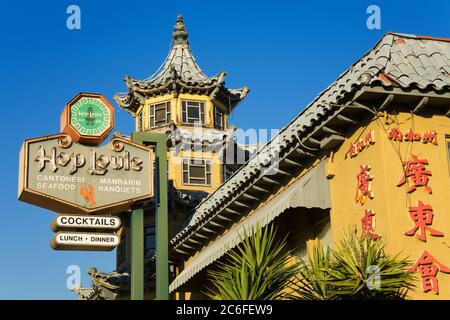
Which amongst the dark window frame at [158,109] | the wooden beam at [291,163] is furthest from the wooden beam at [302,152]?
the dark window frame at [158,109]

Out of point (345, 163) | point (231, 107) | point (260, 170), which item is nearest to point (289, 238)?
point (260, 170)

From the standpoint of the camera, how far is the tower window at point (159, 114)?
3759 centimetres

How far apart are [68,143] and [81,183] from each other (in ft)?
2.81

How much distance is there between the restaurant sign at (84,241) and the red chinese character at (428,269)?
16.9 feet

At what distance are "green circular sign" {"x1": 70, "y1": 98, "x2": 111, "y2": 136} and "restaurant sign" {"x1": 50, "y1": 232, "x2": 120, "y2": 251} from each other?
2006 millimetres

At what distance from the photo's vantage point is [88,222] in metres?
13.9

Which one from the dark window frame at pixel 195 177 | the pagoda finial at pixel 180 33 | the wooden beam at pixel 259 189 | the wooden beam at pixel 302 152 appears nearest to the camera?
the wooden beam at pixel 302 152

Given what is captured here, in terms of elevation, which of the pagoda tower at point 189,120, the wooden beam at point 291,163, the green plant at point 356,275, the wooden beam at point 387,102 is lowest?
the green plant at point 356,275

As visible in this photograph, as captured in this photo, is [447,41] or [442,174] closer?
[442,174]

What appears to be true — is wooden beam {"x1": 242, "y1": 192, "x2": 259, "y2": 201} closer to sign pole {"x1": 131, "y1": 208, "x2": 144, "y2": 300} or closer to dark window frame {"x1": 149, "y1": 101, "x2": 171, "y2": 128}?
sign pole {"x1": 131, "y1": 208, "x2": 144, "y2": 300}

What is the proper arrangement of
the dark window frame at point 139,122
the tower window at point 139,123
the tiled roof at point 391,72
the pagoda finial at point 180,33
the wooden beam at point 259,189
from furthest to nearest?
the pagoda finial at point 180,33
the tower window at point 139,123
the dark window frame at point 139,122
the wooden beam at point 259,189
the tiled roof at point 391,72

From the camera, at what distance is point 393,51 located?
15.5m

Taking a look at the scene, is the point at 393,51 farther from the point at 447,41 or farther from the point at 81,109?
the point at 81,109

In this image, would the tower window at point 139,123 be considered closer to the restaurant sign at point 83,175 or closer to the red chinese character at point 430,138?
the restaurant sign at point 83,175
